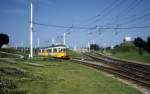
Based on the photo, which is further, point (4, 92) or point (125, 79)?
point (125, 79)

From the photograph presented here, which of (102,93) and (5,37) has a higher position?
(5,37)

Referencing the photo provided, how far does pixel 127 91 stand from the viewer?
41.7ft

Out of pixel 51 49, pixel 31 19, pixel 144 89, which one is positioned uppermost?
pixel 31 19

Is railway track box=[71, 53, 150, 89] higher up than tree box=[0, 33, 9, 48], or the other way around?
tree box=[0, 33, 9, 48]

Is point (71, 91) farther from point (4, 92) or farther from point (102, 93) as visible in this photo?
point (4, 92)

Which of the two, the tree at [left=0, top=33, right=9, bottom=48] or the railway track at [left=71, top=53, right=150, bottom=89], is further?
the tree at [left=0, top=33, right=9, bottom=48]

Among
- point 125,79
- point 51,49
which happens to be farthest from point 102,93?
point 51,49

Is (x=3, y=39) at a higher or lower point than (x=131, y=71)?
higher

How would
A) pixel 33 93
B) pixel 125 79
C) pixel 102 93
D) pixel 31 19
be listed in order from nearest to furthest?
pixel 33 93
pixel 102 93
pixel 125 79
pixel 31 19

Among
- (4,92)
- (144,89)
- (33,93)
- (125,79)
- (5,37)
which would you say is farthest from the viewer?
(5,37)

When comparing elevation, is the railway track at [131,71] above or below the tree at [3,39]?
below

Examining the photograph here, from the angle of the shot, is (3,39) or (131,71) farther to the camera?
(3,39)

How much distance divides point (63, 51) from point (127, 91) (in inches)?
1260

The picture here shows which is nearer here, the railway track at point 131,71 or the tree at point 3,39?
the railway track at point 131,71
